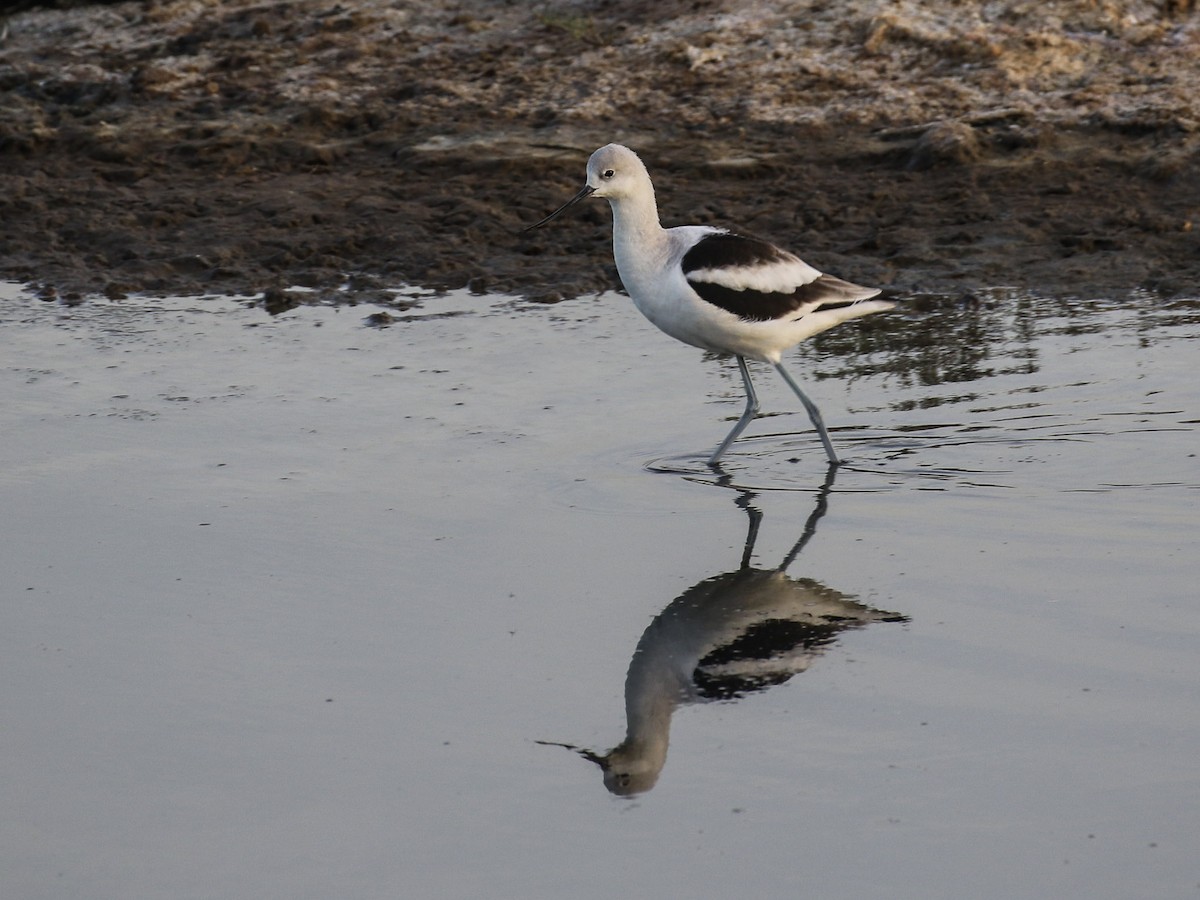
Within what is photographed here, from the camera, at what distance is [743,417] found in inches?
279

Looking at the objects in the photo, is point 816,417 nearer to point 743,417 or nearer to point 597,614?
point 743,417

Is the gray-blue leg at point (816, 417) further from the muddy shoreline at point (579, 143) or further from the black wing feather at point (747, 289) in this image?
the muddy shoreline at point (579, 143)

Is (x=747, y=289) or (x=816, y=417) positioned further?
(x=816, y=417)

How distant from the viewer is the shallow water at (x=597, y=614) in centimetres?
404

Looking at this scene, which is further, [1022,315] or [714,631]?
[1022,315]

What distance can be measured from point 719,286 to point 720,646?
1.97 meters

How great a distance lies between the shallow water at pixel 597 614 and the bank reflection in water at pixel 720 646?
0.05 ft

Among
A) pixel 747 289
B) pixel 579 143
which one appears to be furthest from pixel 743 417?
pixel 579 143

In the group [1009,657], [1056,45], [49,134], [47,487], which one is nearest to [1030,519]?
[1009,657]

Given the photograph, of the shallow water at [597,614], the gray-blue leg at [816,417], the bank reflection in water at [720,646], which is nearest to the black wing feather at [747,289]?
the gray-blue leg at [816,417]

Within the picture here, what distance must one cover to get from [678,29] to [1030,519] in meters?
6.32

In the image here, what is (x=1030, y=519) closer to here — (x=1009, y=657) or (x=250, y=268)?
(x=1009, y=657)

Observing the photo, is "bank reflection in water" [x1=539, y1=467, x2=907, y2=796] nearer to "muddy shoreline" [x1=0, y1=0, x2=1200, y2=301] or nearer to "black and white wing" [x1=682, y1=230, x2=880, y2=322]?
"black and white wing" [x1=682, y1=230, x2=880, y2=322]

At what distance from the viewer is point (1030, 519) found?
600 cm
